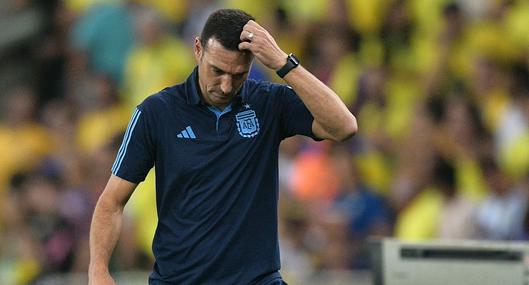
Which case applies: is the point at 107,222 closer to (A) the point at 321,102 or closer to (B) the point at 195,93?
(B) the point at 195,93

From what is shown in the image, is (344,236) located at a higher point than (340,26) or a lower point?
lower

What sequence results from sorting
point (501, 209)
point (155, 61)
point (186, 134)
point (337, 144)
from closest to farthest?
point (186, 134) → point (501, 209) → point (337, 144) → point (155, 61)

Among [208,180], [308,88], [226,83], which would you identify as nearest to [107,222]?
[208,180]

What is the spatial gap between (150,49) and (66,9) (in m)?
1.72

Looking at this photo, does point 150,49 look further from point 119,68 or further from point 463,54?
point 463,54

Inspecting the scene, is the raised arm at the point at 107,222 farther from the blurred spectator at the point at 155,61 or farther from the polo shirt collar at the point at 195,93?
the blurred spectator at the point at 155,61

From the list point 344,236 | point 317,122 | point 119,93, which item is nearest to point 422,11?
point 344,236

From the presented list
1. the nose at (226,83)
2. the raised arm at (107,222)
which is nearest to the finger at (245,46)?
the nose at (226,83)

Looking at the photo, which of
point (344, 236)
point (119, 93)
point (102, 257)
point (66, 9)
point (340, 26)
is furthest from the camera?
point (66, 9)

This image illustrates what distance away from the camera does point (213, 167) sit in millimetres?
5871

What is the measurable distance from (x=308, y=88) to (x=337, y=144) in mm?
4932

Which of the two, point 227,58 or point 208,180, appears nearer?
point 227,58

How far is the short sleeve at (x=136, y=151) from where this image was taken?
584cm

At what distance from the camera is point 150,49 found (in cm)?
1214
